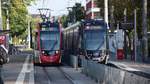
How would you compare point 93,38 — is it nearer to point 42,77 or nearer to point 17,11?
point 42,77

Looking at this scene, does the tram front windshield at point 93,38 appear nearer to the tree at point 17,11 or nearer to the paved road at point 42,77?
the paved road at point 42,77

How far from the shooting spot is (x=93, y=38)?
4603 centimetres

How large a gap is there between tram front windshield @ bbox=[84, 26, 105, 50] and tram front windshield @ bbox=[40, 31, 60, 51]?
10.7 ft

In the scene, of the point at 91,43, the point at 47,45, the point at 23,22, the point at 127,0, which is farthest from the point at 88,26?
the point at 23,22

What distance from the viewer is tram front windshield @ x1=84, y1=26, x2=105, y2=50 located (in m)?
45.6

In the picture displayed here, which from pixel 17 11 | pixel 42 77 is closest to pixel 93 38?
pixel 42 77

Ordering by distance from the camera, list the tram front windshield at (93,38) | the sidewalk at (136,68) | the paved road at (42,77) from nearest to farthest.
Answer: the paved road at (42,77) → the sidewalk at (136,68) → the tram front windshield at (93,38)

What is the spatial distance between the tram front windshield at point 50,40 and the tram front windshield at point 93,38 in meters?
3.26

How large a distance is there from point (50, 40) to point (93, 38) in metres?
4.12

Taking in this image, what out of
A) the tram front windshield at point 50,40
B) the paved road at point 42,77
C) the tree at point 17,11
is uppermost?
the tree at point 17,11

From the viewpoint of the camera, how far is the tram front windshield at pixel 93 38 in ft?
149

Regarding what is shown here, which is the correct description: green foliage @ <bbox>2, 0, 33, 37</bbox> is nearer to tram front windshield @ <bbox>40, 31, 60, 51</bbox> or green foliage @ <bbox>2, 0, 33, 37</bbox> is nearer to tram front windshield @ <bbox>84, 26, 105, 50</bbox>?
tram front windshield @ <bbox>40, 31, 60, 51</bbox>

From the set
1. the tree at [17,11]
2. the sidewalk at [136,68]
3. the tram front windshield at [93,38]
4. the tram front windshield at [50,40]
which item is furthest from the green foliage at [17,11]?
the tram front windshield at [93,38]

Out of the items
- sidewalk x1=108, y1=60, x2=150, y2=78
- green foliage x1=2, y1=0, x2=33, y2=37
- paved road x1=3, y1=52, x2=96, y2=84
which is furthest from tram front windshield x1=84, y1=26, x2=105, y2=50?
green foliage x1=2, y1=0, x2=33, y2=37
